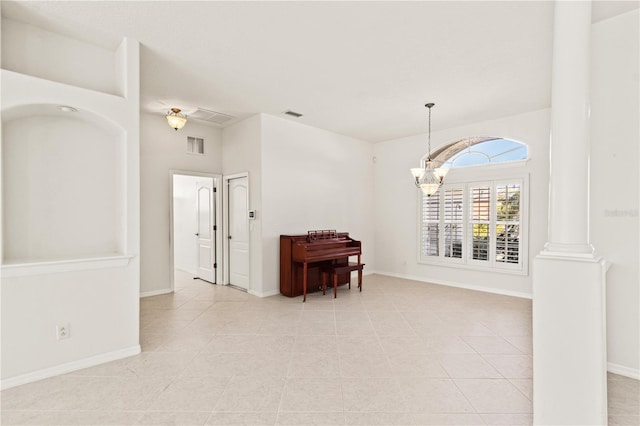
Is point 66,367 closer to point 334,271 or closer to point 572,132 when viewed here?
point 334,271

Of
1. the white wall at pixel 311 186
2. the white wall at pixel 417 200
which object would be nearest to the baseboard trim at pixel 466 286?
the white wall at pixel 417 200

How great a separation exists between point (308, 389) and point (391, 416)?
0.64 m

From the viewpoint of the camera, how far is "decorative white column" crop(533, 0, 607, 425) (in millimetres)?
1761

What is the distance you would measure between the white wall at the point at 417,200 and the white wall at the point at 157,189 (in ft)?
13.0

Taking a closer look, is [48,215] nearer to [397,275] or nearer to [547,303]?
[547,303]

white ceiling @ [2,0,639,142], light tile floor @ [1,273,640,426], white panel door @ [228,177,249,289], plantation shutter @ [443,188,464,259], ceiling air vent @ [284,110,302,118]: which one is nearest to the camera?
light tile floor @ [1,273,640,426]

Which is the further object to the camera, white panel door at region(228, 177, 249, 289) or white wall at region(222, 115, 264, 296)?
white panel door at region(228, 177, 249, 289)

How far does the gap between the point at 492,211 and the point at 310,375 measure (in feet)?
13.9

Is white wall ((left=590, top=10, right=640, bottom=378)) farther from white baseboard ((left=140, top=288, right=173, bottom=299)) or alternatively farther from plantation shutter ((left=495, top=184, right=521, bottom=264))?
white baseboard ((left=140, top=288, right=173, bottom=299))

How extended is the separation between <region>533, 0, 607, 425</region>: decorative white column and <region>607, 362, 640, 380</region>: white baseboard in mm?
1232

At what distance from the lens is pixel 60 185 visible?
2801mm

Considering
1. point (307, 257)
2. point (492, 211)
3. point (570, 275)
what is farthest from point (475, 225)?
point (570, 275)

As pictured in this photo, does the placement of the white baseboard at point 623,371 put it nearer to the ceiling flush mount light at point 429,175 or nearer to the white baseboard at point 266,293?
the ceiling flush mount light at point 429,175

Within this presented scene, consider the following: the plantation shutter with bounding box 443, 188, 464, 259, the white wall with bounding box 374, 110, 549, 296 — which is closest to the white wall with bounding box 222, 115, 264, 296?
the white wall with bounding box 374, 110, 549, 296
